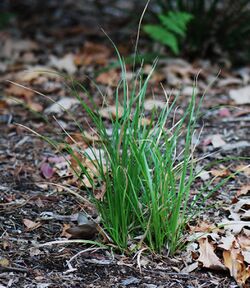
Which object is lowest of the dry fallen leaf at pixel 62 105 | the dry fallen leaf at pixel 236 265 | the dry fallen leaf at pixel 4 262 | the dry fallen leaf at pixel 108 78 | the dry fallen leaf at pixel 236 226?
the dry fallen leaf at pixel 236 265

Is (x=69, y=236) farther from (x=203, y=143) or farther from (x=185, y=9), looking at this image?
(x=185, y=9)

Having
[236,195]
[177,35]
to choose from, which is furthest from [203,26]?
[236,195]

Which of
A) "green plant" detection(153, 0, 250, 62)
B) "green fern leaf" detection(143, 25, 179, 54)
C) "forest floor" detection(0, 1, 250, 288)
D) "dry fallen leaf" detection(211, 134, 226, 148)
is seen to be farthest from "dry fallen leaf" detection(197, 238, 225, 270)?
"green plant" detection(153, 0, 250, 62)

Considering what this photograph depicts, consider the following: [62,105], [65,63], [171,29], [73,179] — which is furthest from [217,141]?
[65,63]

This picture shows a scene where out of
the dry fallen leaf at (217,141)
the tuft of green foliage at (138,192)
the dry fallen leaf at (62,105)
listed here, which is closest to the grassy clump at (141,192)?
A: the tuft of green foliage at (138,192)

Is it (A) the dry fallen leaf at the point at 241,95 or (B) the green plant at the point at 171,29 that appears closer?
(A) the dry fallen leaf at the point at 241,95

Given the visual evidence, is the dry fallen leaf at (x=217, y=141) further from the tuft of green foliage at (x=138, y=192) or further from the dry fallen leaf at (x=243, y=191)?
the tuft of green foliage at (x=138, y=192)

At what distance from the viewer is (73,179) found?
3150 mm

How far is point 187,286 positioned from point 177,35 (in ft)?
10.3

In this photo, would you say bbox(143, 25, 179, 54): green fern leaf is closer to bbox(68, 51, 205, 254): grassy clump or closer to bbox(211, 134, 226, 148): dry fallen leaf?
bbox(211, 134, 226, 148): dry fallen leaf

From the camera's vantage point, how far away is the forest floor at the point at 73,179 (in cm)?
239

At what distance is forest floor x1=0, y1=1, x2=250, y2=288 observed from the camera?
7.85ft

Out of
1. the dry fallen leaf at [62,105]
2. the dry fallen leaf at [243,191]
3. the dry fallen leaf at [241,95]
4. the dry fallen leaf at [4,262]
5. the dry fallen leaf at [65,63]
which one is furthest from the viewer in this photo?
the dry fallen leaf at [65,63]

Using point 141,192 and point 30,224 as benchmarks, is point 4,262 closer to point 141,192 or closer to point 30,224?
point 30,224
